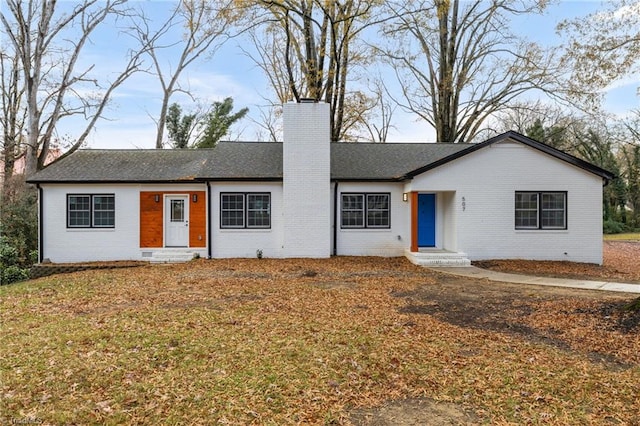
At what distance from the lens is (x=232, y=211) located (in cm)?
1464

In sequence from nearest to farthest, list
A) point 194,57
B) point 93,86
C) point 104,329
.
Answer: point 104,329, point 93,86, point 194,57

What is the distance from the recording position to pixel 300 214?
14453 mm

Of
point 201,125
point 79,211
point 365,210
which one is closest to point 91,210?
point 79,211

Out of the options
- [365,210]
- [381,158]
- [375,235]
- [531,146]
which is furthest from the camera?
[381,158]

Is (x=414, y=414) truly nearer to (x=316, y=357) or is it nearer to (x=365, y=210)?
(x=316, y=357)

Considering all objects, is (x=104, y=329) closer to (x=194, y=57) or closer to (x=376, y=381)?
(x=376, y=381)

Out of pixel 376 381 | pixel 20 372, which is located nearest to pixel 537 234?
pixel 376 381

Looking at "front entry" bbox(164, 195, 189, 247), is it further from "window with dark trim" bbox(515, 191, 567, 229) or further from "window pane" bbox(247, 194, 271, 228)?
"window with dark trim" bbox(515, 191, 567, 229)

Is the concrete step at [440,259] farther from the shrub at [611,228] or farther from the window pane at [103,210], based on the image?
the shrub at [611,228]

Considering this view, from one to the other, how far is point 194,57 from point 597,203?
24.3 m

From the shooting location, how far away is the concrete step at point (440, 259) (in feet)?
42.9

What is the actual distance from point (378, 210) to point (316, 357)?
10545 millimetres

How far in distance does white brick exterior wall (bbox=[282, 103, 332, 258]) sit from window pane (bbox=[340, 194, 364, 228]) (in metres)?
0.75

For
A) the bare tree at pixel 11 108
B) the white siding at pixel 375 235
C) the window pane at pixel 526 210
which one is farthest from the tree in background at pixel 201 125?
the window pane at pixel 526 210
